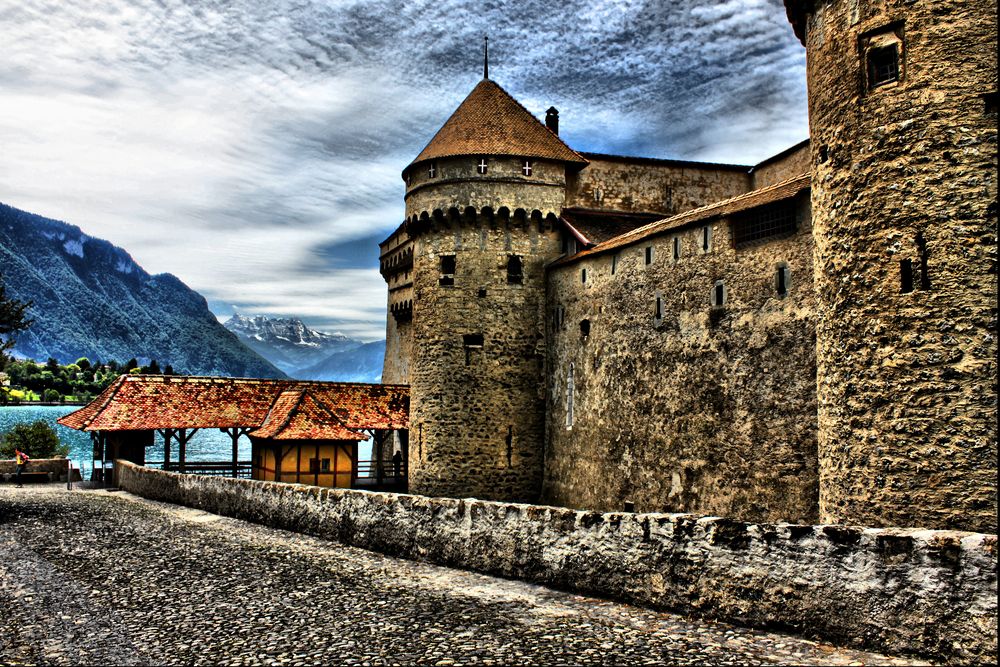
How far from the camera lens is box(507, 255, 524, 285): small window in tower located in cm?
2331

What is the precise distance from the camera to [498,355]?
75.2 ft

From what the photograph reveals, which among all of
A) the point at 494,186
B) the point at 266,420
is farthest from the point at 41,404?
the point at 494,186

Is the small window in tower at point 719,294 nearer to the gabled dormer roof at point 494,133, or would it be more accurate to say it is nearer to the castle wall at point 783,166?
the castle wall at point 783,166

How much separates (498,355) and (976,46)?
15.2m

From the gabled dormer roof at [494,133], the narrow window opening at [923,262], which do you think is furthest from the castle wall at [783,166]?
the narrow window opening at [923,262]

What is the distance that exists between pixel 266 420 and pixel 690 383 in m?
15.1

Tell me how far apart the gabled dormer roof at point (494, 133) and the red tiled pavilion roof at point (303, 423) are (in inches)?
329

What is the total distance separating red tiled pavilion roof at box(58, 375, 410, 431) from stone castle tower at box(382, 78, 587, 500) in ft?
13.6

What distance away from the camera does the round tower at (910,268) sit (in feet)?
28.6

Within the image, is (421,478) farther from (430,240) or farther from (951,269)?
(951,269)

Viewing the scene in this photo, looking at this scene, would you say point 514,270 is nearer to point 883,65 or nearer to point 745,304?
point 745,304

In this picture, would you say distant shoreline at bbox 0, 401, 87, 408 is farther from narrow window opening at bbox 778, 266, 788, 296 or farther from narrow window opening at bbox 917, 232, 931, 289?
narrow window opening at bbox 917, 232, 931, 289

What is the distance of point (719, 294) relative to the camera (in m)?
16.2

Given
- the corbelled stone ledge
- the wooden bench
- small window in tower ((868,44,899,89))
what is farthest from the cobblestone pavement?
the wooden bench
